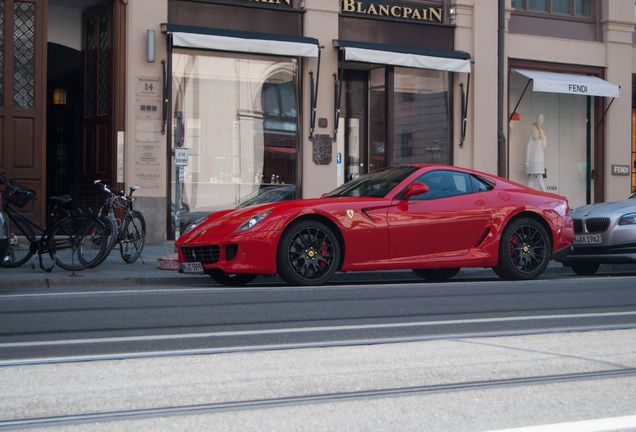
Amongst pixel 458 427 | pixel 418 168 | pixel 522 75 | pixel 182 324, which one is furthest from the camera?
pixel 522 75

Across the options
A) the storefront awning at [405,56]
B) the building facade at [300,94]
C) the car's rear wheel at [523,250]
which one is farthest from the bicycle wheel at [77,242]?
the storefront awning at [405,56]

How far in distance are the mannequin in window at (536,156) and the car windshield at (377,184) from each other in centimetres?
989

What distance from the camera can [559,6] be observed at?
1967cm

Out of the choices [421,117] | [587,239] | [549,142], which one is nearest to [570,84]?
[549,142]

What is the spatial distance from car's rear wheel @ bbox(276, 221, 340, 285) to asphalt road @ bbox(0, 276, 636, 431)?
0.57 m

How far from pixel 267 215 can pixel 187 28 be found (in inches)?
300

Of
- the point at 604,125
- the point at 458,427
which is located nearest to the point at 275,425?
the point at 458,427

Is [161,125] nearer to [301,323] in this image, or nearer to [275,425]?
[301,323]

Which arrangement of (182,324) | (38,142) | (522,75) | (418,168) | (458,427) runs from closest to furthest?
(458,427) → (182,324) → (418,168) → (38,142) → (522,75)

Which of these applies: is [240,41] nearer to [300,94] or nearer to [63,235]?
[300,94]

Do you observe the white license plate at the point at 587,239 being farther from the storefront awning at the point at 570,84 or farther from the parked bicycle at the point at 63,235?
the storefront awning at the point at 570,84

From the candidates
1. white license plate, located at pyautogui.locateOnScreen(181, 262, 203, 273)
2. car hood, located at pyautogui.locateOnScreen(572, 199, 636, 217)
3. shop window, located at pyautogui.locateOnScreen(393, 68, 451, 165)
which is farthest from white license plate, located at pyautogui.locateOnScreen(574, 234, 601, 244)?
shop window, located at pyautogui.locateOnScreen(393, 68, 451, 165)

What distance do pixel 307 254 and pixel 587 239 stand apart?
439 centimetres

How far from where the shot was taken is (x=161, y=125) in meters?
15.4
